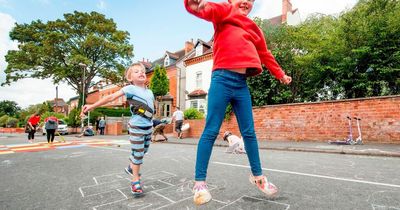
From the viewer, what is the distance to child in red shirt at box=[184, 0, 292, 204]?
2.39 m

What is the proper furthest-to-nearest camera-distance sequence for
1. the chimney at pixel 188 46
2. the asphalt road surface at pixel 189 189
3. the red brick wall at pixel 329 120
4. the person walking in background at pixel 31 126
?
the chimney at pixel 188 46, the person walking in background at pixel 31 126, the red brick wall at pixel 329 120, the asphalt road surface at pixel 189 189

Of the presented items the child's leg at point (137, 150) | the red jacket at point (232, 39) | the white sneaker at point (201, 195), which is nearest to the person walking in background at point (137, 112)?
the child's leg at point (137, 150)

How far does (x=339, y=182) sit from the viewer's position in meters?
3.11

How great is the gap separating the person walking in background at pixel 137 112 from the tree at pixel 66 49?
2834cm

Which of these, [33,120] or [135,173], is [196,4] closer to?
[135,173]

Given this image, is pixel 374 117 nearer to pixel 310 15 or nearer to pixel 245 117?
pixel 245 117

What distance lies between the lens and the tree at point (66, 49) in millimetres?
29016

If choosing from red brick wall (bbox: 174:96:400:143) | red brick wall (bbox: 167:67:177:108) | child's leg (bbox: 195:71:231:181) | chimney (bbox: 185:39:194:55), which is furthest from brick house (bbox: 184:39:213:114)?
child's leg (bbox: 195:71:231:181)

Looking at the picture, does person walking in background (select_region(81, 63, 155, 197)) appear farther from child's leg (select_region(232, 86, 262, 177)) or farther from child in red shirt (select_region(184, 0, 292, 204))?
child's leg (select_region(232, 86, 262, 177))

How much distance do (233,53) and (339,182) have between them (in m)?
2.20

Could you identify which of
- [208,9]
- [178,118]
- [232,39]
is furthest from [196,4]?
[178,118]

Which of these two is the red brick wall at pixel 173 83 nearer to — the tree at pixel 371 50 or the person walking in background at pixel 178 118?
the person walking in background at pixel 178 118

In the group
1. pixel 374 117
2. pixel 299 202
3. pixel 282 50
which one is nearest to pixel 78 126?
pixel 282 50

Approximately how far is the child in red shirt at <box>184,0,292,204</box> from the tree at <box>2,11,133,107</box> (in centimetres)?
2938
